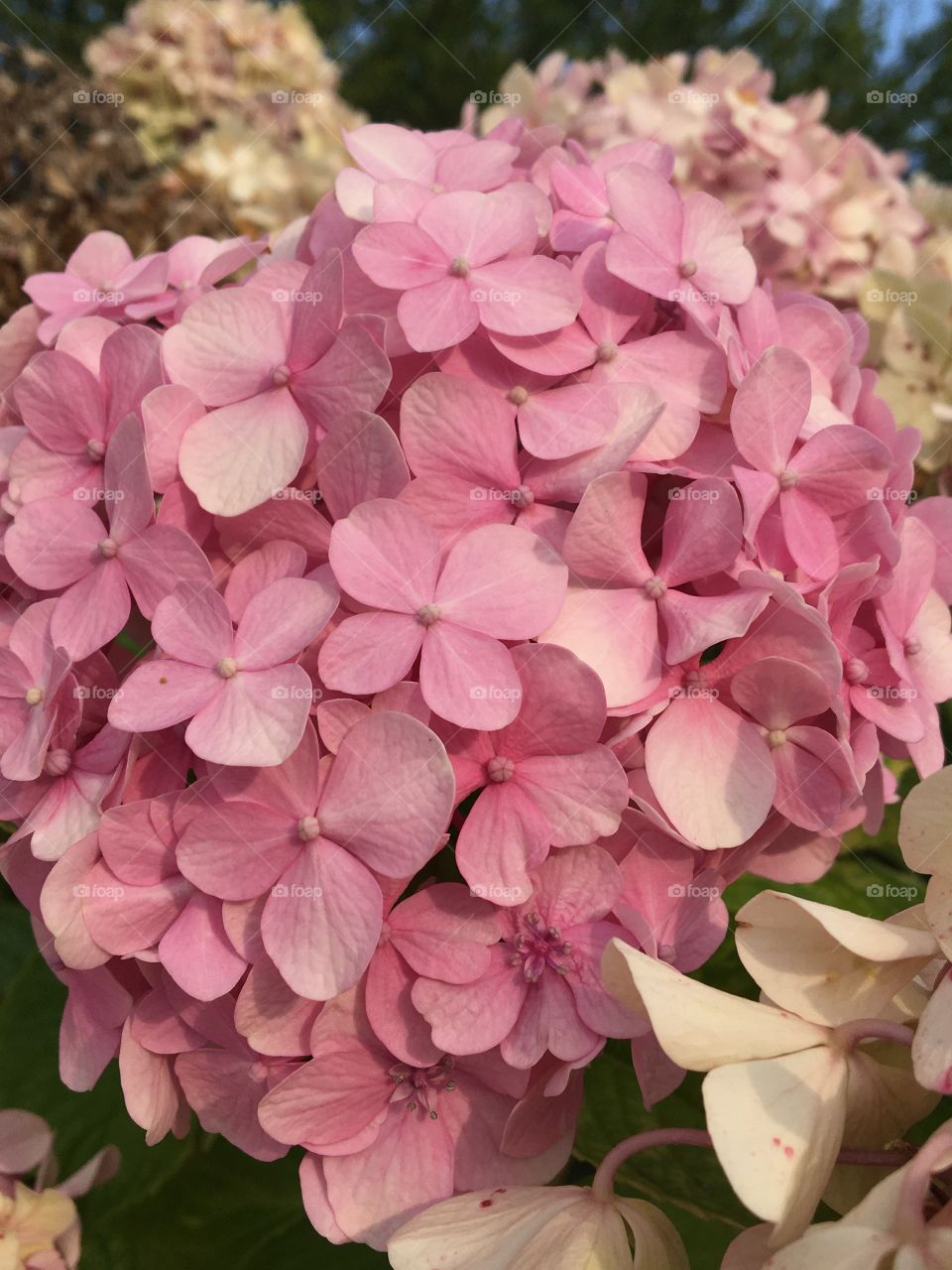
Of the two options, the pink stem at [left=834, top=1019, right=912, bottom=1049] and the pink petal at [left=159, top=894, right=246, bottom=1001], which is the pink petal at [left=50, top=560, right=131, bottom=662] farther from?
the pink stem at [left=834, top=1019, right=912, bottom=1049]

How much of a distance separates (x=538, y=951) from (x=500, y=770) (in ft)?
0.26

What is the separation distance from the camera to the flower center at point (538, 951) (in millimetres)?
495

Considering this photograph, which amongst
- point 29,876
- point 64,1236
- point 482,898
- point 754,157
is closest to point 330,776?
point 482,898

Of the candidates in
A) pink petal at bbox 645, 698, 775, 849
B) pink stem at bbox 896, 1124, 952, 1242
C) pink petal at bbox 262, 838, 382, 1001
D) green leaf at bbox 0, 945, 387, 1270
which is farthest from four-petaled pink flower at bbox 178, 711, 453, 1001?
green leaf at bbox 0, 945, 387, 1270

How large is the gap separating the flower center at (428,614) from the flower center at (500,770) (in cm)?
7

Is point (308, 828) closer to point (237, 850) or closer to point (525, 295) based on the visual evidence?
point (237, 850)

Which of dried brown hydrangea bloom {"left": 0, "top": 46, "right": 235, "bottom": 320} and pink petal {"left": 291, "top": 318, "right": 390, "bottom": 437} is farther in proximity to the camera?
dried brown hydrangea bloom {"left": 0, "top": 46, "right": 235, "bottom": 320}

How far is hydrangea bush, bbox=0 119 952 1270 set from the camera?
1.56 ft

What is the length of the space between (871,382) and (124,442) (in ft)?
1.42

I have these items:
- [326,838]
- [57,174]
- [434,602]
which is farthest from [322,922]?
[57,174]

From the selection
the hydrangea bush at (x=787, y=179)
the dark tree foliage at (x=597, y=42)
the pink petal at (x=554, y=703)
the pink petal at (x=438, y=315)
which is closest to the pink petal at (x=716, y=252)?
the pink petal at (x=438, y=315)

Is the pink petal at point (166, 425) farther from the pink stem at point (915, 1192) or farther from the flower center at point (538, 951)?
the pink stem at point (915, 1192)

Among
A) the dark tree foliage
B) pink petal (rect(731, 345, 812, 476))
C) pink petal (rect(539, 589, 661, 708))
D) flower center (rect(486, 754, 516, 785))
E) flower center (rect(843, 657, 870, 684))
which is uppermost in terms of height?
pink petal (rect(731, 345, 812, 476))

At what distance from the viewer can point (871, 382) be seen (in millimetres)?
688
